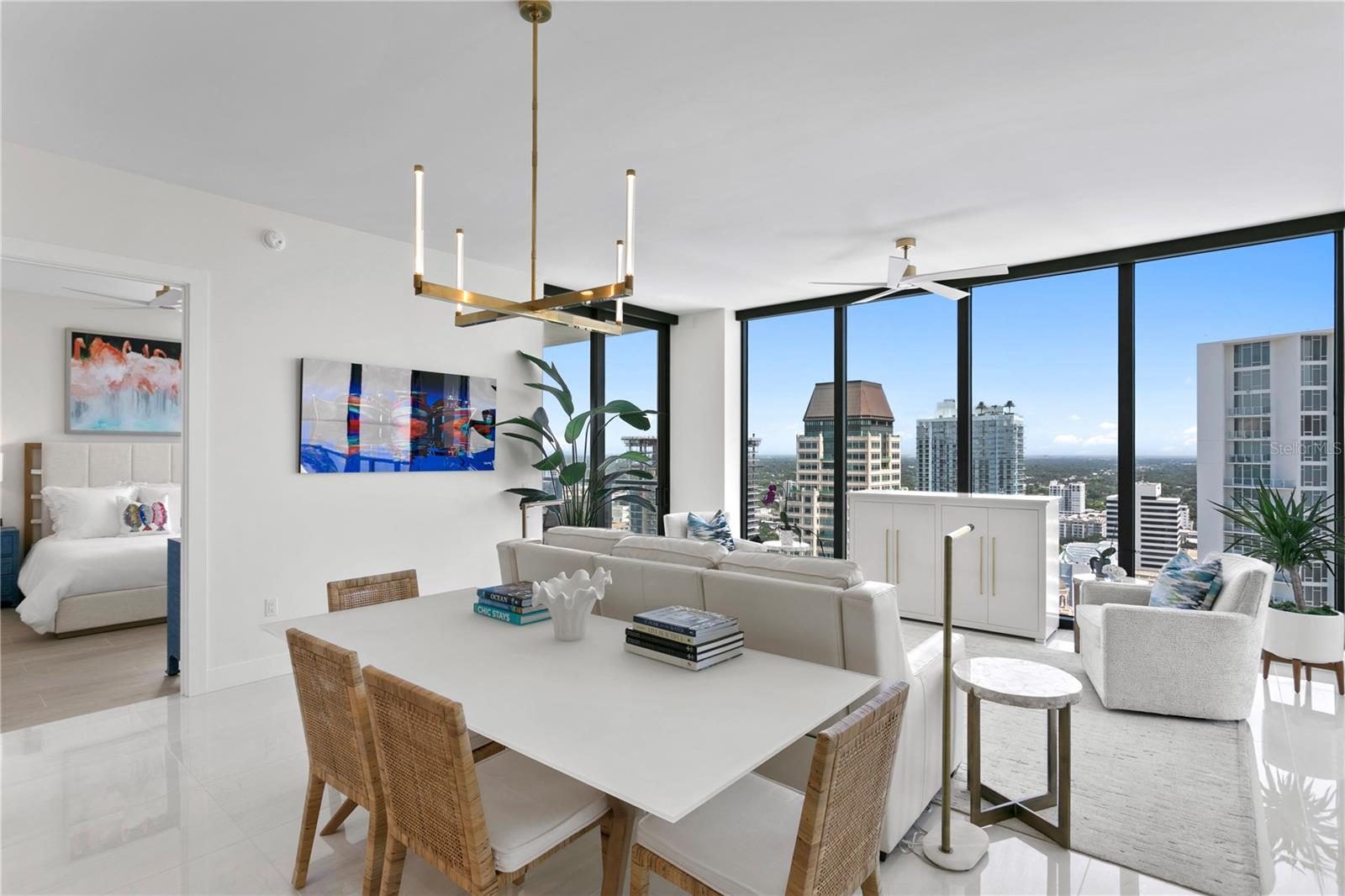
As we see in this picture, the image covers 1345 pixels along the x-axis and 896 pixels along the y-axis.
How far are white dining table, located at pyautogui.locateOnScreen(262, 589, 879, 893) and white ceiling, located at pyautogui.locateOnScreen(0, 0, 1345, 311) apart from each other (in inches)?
78.1

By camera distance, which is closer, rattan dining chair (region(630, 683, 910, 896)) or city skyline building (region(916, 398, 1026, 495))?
rattan dining chair (region(630, 683, 910, 896))

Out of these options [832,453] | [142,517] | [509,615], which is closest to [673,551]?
[509,615]

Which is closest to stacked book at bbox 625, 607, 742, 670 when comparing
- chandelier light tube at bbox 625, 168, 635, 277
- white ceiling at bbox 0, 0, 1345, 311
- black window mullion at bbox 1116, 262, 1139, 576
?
chandelier light tube at bbox 625, 168, 635, 277

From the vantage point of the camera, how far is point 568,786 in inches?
68.2

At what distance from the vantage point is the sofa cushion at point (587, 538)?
2998 millimetres

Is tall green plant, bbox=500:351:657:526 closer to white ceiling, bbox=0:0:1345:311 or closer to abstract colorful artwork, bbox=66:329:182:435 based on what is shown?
white ceiling, bbox=0:0:1345:311

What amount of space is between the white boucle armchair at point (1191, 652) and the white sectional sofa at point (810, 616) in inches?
46.3

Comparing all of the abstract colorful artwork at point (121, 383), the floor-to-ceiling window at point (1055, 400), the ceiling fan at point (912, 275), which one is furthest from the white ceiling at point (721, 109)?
the abstract colorful artwork at point (121, 383)

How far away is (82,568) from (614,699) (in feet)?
15.5

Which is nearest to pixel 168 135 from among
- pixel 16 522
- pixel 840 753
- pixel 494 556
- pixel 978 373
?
pixel 494 556

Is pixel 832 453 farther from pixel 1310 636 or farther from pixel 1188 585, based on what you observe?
pixel 1310 636

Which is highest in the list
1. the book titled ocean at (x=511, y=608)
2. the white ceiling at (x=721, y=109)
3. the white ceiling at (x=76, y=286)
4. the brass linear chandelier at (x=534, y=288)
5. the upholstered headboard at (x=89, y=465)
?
the white ceiling at (x=721, y=109)

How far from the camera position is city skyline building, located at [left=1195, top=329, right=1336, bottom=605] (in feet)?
13.5

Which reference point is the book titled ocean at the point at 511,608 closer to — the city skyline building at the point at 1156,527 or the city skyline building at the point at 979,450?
the city skyline building at the point at 979,450
